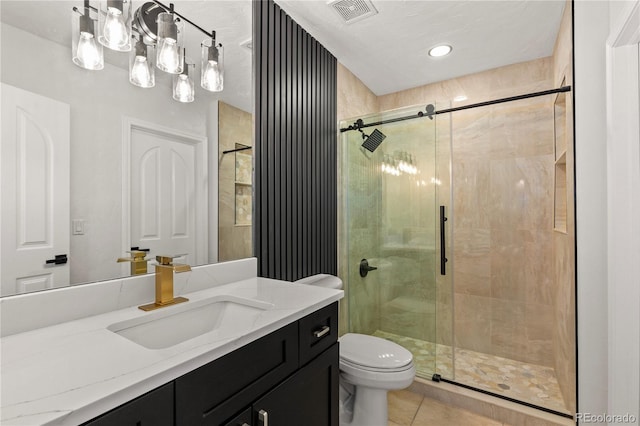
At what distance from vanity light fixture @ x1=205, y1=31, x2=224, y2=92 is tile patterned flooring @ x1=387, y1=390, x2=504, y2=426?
82.9 inches

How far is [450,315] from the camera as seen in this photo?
258 centimetres

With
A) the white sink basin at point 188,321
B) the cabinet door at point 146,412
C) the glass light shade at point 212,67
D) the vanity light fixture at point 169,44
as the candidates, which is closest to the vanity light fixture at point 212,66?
the glass light shade at point 212,67

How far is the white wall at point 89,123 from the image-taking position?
34.0 inches

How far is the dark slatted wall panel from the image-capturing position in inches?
63.4

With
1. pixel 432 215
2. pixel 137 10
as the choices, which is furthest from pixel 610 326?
pixel 137 10

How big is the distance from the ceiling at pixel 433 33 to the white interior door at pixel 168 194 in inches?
42.9

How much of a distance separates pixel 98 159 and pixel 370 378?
5.04 feet

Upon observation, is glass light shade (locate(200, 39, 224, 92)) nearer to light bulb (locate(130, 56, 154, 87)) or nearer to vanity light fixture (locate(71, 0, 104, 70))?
light bulb (locate(130, 56, 154, 87))

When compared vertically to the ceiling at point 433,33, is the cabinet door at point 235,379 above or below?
below

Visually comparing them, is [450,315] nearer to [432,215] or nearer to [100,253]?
[432,215]

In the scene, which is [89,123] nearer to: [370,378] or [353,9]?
[353,9]

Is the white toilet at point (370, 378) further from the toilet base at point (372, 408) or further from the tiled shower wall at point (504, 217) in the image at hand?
the tiled shower wall at point (504, 217)

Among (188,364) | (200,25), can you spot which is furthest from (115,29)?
(188,364)

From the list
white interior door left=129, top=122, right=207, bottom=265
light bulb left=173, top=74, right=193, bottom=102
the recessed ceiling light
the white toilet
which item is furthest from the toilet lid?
the recessed ceiling light
